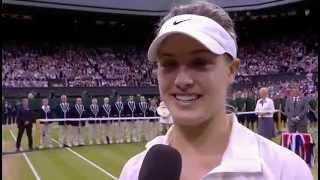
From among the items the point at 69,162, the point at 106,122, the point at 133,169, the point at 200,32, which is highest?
the point at 200,32

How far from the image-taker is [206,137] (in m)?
1.51

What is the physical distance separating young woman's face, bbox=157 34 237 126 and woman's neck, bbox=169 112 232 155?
0.04 meters

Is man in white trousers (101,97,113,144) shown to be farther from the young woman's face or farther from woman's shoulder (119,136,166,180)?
the young woman's face

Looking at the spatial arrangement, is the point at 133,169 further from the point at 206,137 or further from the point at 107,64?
the point at 107,64

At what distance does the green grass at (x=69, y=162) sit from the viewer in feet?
32.2

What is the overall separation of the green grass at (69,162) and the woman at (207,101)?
8.06m

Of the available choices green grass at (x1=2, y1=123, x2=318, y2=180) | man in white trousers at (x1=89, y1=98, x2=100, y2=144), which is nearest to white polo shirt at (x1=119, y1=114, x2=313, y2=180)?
green grass at (x1=2, y1=123, x2=318, y2=180)

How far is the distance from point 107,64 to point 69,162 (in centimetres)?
2269

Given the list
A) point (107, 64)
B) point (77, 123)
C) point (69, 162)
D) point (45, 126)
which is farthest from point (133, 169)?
point (107, 64)

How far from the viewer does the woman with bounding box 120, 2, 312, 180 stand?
1.40 m

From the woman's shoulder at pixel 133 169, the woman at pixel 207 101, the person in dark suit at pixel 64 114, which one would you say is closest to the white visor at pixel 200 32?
the woman at pixel 207 101

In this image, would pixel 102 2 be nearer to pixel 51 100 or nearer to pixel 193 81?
pixel 51 100

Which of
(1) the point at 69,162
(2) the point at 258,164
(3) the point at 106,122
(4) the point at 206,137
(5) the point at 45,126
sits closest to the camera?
(2) the point at 258,164

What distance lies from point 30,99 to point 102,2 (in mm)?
16054
